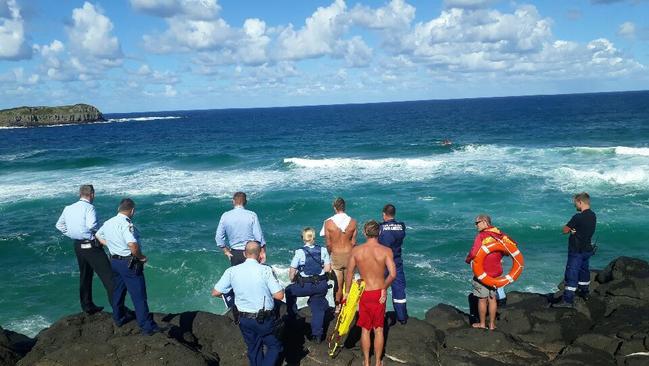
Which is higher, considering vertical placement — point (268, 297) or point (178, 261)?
point (268, 297)

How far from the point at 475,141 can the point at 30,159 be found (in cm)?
4666

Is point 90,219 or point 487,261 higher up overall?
point 90,219

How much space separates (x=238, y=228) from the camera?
8.31 m

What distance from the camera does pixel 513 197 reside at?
26.0 m

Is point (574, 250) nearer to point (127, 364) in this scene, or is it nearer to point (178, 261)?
point (127, 364)

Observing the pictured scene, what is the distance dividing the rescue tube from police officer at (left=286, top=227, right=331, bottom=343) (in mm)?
2405

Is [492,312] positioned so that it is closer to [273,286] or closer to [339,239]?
[339,239]

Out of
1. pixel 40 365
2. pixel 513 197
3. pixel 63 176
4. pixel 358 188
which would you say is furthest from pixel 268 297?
pixel 63 176

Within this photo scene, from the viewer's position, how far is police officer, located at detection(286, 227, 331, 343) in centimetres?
767

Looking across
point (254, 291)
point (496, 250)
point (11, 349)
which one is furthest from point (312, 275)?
point (11, 349)

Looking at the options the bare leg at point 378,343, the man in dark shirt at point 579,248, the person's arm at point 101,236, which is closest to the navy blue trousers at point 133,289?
the person's arm at point 101,236

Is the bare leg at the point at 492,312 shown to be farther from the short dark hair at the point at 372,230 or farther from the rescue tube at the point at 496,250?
the short dark hair at the point at 372,230

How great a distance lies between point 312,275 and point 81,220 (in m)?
3.68

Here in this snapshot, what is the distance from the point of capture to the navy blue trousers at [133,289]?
298 inches
